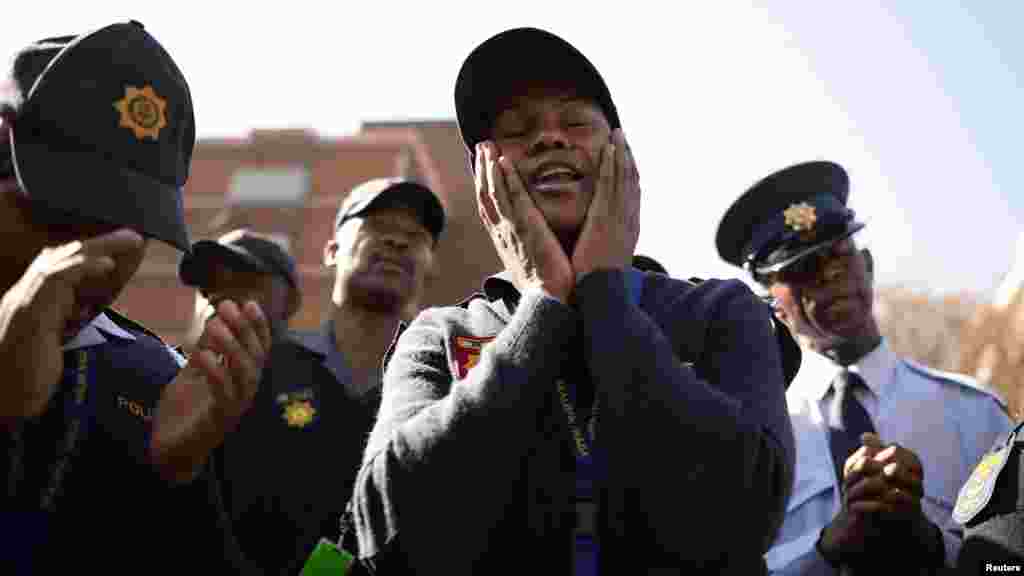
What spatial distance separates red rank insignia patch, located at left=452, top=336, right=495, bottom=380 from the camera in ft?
7.28

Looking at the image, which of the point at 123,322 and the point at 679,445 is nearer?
the point at 679,445

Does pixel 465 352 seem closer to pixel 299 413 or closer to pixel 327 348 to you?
pixel 299 413

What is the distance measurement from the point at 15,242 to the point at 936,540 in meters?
2.57

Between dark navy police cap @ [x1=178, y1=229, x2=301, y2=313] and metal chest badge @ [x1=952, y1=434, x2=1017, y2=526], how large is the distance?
11.4ft

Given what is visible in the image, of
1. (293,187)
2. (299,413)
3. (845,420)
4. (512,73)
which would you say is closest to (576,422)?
(512,73)

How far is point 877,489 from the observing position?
2.96m

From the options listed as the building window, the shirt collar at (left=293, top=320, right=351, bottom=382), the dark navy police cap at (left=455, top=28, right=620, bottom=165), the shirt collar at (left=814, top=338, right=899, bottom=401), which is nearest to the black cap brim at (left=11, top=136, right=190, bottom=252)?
the dark navy police cap at (left=455, top=28, right=620, bottom=165)

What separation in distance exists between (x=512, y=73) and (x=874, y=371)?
2376mm

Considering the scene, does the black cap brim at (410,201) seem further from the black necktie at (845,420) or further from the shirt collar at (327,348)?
the black necktie at (845,420)

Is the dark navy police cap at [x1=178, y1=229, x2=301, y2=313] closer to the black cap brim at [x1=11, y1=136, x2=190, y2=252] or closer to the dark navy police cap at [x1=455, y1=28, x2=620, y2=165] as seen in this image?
the dark navy police cap at [x1=455, y1=28, x2=620, y2=165]

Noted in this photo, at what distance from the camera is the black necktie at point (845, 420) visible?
12.6ft

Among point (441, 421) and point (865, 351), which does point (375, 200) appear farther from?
point (441, 421)

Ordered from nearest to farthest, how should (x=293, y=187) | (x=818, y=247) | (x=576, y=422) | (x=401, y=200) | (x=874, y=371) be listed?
(x=576, y=422), (x=874, y=371), (x=818, y=247), (x=401, y=200), (x=293, y=187)

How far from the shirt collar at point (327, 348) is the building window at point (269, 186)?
855 inches
